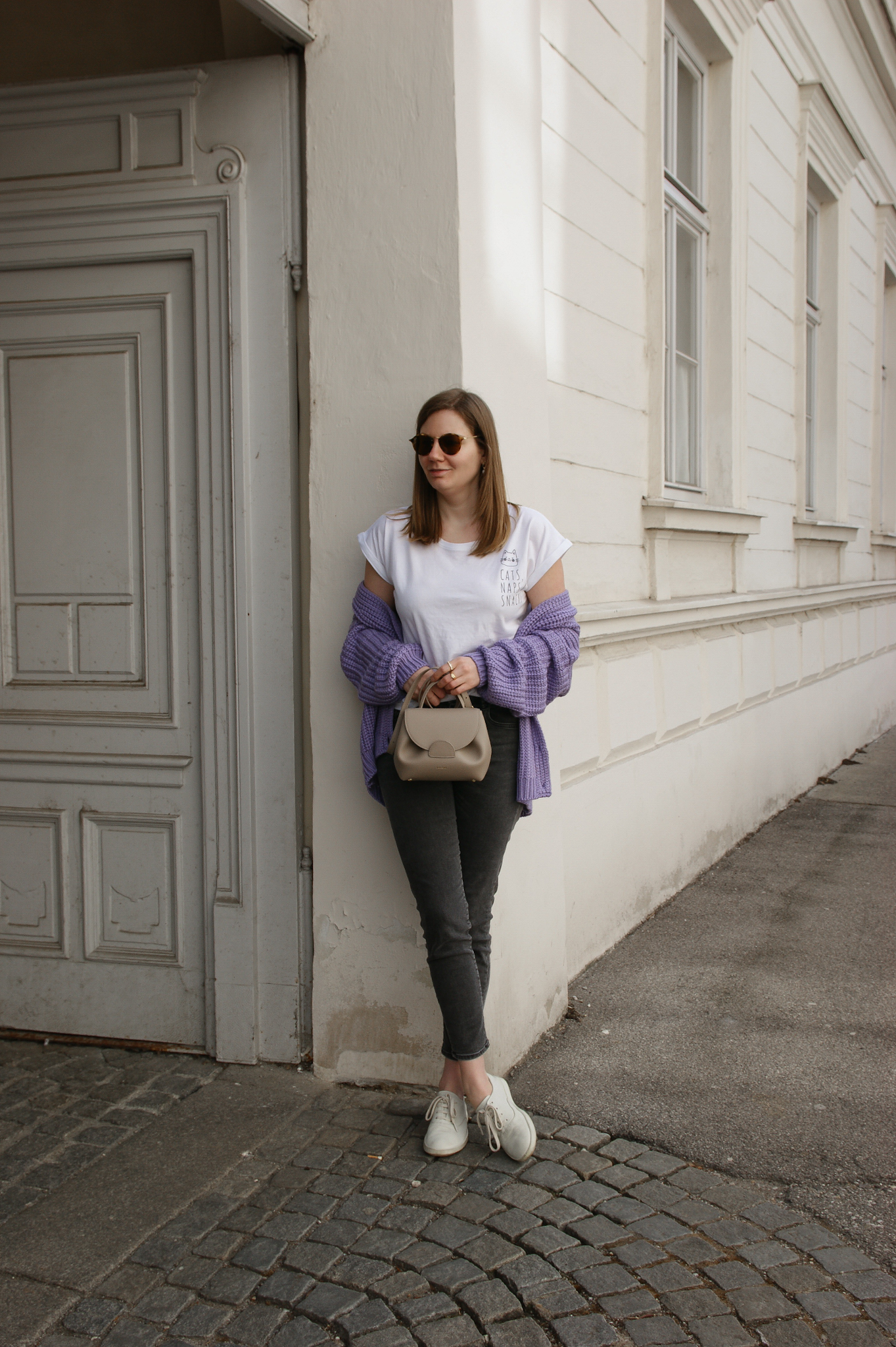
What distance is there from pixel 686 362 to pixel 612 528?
1.77 metres

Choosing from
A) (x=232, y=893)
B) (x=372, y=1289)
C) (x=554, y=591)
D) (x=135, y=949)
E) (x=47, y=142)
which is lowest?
(x=372, y=1289)

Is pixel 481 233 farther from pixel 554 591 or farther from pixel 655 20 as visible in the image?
pixel 655 20

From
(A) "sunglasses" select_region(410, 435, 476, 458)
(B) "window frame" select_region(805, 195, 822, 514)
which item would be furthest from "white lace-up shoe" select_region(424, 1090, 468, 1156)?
(B) "window frame" select_region(805, 195, 822, 514)

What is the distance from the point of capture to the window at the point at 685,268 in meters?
5.55

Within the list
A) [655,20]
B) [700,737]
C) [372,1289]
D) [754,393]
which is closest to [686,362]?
[754,393]

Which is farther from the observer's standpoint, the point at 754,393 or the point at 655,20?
the point at 754,393

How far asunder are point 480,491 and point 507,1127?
1607 millimetres

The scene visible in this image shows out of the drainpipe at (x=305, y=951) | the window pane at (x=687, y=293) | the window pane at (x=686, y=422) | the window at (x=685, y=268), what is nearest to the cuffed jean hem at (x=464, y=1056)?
the drainpipe at (x=305, y=951)

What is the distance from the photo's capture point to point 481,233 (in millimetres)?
3074

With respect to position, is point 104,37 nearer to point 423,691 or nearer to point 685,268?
Answer: point 423,691

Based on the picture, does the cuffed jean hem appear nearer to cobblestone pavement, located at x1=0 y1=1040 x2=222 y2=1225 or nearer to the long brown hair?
cobblestone pavement, located at x1=0 y1=1040 x2=222 y2=1225

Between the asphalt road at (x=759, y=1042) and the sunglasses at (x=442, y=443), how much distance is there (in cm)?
180

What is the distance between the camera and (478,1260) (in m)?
2.33

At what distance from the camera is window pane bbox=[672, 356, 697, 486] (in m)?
5.75
